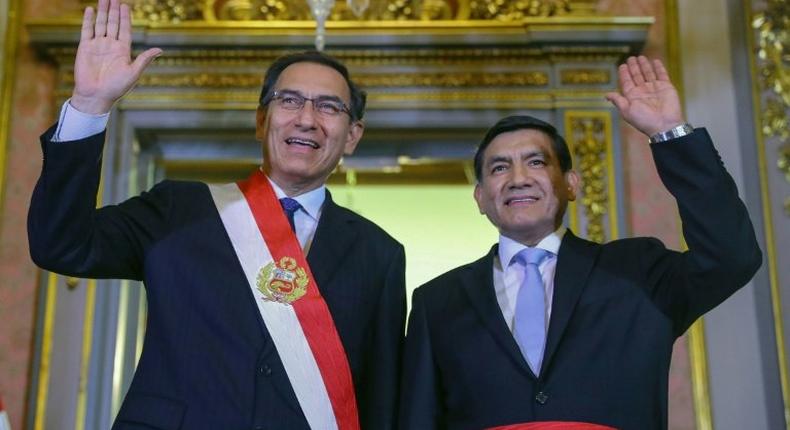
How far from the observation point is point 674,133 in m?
1.89

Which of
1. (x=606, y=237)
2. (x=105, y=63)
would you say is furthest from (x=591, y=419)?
(x=606, y=237)

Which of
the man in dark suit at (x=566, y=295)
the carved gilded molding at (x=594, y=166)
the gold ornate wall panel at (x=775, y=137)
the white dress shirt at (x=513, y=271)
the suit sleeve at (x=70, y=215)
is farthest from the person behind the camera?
the carved gilded molding at (x=594, y=166)

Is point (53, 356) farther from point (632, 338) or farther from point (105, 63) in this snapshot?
point (632, 338)

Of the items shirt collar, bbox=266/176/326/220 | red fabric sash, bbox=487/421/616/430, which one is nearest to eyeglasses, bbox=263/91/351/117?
shirt collar, bbox=266/176/326/220

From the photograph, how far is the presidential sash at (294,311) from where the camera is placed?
6.33 feet

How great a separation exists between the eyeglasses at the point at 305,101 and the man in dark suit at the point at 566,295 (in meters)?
0.36

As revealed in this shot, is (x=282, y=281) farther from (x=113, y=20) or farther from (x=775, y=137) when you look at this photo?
(x=775, y=137)

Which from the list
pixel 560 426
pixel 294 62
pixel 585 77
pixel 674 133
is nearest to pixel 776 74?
pixel 585 77

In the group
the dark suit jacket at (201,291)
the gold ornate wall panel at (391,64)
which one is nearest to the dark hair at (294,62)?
the dark suit jacket at (201,291)

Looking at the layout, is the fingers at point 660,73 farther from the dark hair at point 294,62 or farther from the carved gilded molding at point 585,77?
the carved gilded molding at point 585,77

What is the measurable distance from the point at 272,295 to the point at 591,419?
652 mm

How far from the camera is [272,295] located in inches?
78.5

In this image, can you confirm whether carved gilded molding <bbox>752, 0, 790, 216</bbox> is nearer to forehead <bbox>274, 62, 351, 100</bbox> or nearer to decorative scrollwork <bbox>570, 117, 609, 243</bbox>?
decorative scrollwork <bbox>570, 117, 609, 243</bbox>

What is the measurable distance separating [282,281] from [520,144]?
61 centimetres
